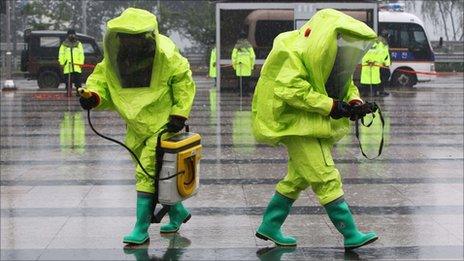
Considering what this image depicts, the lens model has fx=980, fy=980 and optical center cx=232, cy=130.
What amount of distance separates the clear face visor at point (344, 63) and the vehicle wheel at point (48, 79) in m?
23.1

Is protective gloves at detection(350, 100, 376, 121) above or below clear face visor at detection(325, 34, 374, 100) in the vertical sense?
below

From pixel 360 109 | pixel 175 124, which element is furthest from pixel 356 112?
pixel 175 124

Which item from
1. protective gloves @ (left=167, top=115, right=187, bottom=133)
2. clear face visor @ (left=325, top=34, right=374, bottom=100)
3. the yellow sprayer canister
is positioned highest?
clear face visor @ (left=325, top=34, right=374, bottom=100)

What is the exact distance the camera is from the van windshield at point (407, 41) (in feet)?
95.5

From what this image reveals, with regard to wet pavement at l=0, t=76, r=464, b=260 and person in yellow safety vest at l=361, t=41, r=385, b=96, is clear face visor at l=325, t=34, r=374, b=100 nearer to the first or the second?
wet pavement at l=0, t=76, r=464, b=260

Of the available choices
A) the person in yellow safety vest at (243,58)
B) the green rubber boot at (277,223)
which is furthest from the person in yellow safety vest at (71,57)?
the green rubber boot at (277,223)

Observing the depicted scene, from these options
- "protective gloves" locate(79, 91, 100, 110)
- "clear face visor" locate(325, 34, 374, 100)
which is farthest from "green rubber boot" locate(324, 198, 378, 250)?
"protective gloves" locate(79, 91, 100, 110)

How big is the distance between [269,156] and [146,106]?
4980 mm

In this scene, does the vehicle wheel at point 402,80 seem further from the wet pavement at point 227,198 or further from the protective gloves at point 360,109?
the protective gloves at point 360,109

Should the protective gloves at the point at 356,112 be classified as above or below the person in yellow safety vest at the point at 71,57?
below

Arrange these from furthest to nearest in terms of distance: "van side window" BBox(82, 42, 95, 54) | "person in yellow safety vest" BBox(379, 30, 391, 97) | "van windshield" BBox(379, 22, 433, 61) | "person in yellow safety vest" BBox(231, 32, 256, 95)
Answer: "van side window" BBox(82, 42, 95, 54)
"van windshield" BBox(379, 22, 433, 61)
"person in yellow safety vest" BBox(379, 30, 391, 97)
"person in yellow safety vest" BBox(231, 32, 256, 95)

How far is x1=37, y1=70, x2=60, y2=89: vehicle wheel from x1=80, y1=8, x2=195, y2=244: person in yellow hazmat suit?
22.4m

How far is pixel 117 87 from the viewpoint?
7016mm

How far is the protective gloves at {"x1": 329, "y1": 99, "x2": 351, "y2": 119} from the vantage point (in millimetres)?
6336
